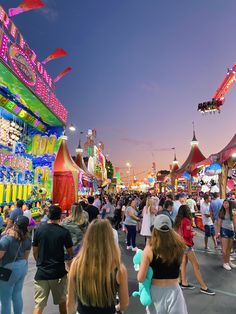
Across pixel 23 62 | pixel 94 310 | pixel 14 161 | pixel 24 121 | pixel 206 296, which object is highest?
pixel 23 62

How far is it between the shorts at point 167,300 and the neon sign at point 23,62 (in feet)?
27.8

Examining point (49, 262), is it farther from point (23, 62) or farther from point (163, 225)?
point (23, 62)

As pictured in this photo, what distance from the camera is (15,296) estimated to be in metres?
3.30

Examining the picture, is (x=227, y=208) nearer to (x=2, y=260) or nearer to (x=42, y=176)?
(x=2, y=260)

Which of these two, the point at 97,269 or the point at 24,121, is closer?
the point at 97,269

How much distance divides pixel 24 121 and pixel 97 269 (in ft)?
45.9

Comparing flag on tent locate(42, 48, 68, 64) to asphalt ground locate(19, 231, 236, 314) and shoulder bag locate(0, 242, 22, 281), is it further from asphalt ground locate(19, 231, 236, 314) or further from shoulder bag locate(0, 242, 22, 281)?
shoulder bag locate(0, 242, 22, 281)

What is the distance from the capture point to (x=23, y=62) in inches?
406

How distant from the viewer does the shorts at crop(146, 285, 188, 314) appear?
2.46 meters

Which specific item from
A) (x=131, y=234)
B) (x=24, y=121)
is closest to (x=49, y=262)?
(x=131, y=234)

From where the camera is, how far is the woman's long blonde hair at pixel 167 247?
2.54 m

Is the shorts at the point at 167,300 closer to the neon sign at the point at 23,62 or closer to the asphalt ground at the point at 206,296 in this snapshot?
the asphalt ground at the point at 206,296

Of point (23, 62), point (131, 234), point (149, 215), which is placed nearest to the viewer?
point (149, 215)

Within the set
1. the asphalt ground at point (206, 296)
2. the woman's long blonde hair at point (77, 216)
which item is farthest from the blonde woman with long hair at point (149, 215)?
the woman's long blonde hair at point (77, 216)
